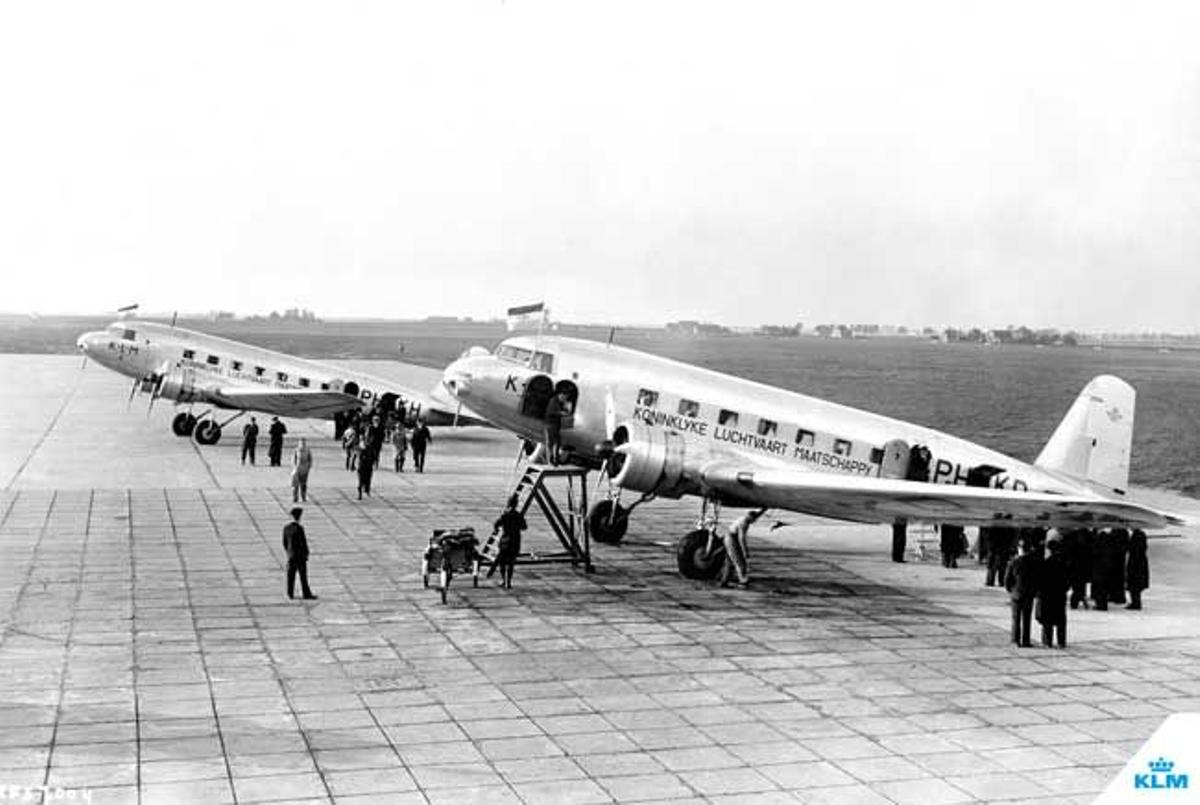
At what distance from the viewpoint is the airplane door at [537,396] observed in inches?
901

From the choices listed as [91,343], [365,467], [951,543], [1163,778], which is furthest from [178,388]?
[1163,778]

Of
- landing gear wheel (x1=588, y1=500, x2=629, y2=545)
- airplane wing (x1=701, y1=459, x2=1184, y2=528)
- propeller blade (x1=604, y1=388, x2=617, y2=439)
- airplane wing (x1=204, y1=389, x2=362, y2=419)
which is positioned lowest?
landing gear wheel (x1=588, y1=500, x2=629, y2=545)

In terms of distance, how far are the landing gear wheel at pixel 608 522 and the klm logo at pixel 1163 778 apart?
15.3 m

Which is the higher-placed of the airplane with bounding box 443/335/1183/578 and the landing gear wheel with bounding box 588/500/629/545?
the airplane with bounding box 443/335/1183/578

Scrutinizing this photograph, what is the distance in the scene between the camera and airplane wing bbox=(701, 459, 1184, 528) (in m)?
16.9

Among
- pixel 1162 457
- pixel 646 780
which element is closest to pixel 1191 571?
pixel 646 780

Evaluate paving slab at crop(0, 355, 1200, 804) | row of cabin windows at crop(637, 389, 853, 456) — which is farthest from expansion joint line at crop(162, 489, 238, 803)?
row of cabin windows at crop(637, 389, 853, 456)

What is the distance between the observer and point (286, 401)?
43.5m

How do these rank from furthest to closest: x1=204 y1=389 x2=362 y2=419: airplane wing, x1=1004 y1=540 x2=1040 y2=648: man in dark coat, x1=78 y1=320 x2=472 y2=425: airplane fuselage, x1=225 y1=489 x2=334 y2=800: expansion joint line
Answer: x1=78 y1=320 x2=472 y2=425: airplane fuselage → x1=204 y1=389 x2=362 y2=419: airplane wing → x1=1004 y1=540 x2=1040 y2=648: man in dark coat → x1=225 y1=489 x2=334 y2=800: expansion joint line

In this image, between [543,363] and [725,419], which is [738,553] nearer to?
[725,419]

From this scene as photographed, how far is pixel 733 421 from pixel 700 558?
319 centimetres

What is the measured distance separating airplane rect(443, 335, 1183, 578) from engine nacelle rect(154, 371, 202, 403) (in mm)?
21600

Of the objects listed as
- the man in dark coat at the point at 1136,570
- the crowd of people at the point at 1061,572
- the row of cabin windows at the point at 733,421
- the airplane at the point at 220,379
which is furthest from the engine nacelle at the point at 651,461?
the airplane at the point at 220,379

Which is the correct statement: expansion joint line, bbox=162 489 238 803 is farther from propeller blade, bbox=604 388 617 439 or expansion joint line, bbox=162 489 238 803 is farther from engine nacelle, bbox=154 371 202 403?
engine nacelle, bbox=154 371 202 403
